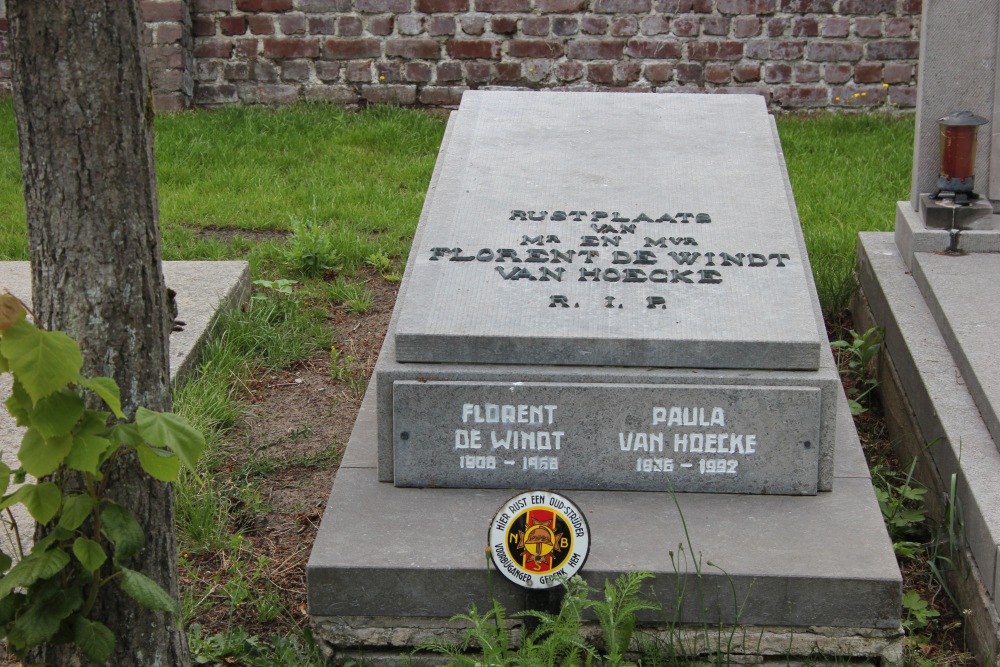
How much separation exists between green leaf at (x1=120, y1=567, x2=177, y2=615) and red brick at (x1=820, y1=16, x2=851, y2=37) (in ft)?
21.0

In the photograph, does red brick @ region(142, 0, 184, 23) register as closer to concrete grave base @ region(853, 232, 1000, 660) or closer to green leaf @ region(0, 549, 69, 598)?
concrete grave base @ region(853, 232, 1000, 660)

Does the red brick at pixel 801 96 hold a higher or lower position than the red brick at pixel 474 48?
lower

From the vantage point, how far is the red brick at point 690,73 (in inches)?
296

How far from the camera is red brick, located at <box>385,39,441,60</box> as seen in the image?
7.56m

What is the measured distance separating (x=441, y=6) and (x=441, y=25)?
→ 0.12m

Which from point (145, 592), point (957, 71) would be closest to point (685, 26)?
point (957, 71)

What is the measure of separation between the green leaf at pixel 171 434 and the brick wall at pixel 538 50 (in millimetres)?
5811

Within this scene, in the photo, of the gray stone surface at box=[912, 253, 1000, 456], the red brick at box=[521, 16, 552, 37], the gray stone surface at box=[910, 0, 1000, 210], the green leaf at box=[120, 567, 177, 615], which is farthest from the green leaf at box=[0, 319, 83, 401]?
the red brick at box=[521, 16, 552, 37]

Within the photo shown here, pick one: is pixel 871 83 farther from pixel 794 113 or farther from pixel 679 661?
pixel 679 661

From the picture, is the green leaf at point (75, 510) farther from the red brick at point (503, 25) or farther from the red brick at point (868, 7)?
the red brick at point (868, 7)

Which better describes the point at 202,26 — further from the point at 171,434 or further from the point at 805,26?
the point at 171,434

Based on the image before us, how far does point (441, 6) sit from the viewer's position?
24.6ft

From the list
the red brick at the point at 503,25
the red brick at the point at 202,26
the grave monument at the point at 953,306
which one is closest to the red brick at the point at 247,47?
the red brick at the point at 202,26

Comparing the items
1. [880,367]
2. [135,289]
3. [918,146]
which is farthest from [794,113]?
[135,289]
